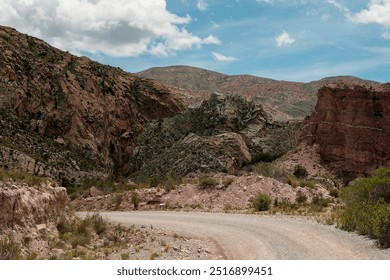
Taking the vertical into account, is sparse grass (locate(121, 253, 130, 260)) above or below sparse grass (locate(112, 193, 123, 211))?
above

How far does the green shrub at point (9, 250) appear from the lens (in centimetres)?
1216

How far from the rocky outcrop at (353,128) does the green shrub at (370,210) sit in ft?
60.2

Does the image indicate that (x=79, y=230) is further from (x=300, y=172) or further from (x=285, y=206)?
(x=300, y=172)

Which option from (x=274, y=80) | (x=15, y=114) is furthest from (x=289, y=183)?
(x=274, y=80)

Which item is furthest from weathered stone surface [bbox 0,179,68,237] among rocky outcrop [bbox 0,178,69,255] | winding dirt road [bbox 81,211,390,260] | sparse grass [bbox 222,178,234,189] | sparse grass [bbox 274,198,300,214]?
sparse grass [bbox 222,178,234,189]

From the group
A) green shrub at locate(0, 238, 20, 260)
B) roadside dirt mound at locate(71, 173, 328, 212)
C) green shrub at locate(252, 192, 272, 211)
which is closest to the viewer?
green shrub at locate(0, 238, 20, 260)

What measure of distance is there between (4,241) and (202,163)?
1278 inches

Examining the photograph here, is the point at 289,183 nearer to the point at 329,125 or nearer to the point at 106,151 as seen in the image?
the point at 329,125

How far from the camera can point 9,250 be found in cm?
1248

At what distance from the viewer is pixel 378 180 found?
81.9 ft

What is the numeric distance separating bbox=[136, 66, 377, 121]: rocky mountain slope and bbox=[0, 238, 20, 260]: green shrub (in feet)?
427

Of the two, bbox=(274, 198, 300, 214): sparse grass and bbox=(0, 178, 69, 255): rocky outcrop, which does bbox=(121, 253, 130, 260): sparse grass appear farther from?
bbox=(274, 198, 300, 214): sparse grass

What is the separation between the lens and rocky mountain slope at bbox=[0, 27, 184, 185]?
46375mm

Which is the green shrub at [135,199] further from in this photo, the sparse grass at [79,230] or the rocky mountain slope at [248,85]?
the rocky mountain slope at [248,85]
